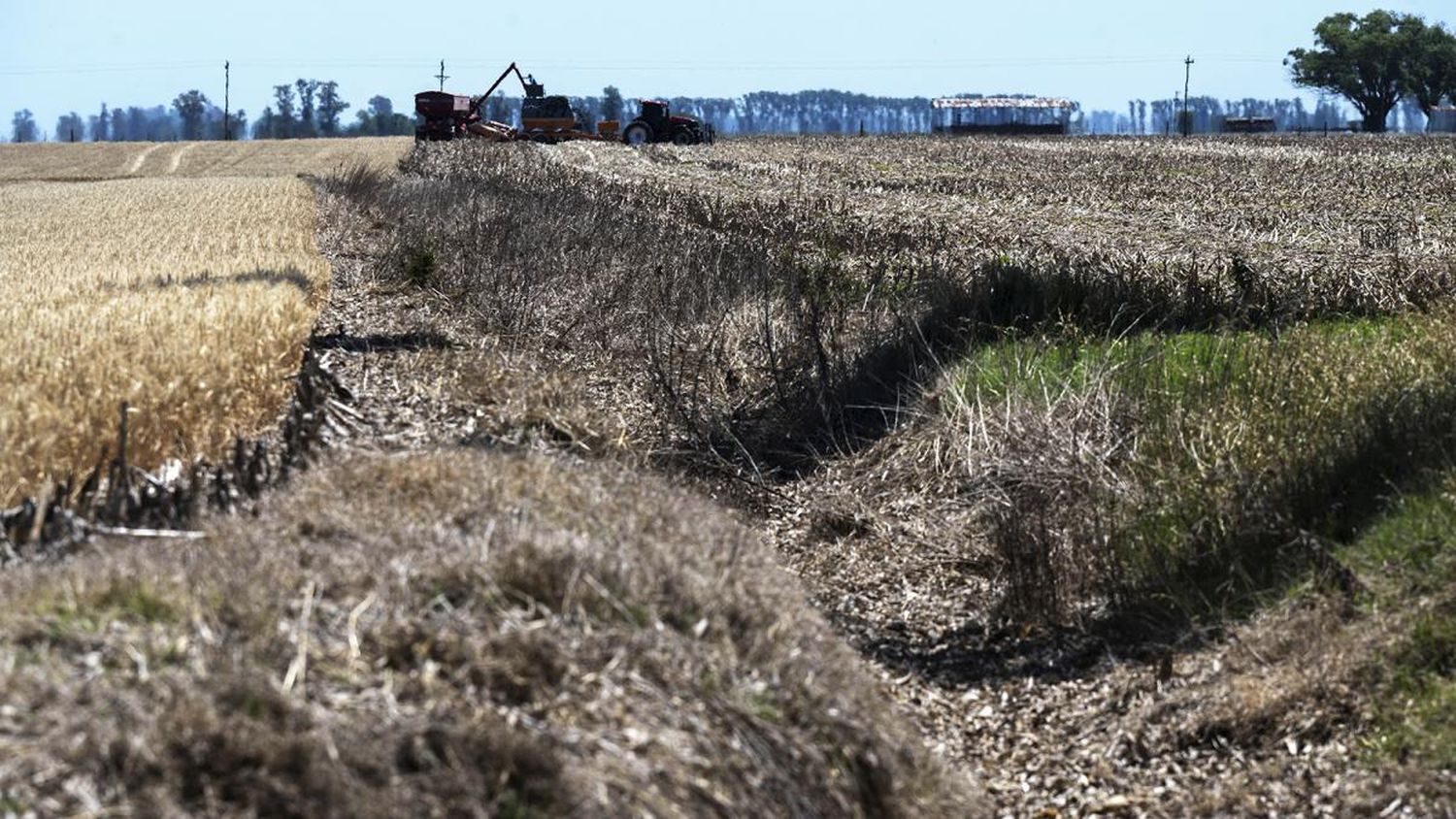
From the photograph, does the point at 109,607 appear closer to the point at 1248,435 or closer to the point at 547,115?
the point at 1248,435

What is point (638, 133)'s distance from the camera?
2324 inches

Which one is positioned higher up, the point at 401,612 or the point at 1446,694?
the point at 401,612

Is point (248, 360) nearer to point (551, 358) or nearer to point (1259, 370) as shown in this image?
point (551, 358)

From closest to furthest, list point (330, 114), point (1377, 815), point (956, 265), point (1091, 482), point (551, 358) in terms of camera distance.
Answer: point (1377, 815), point (1091, 482), point (551, 358), point (956, 265), point (330, 114)

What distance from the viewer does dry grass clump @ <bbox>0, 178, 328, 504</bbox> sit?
312 inches

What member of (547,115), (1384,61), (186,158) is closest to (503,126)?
(547,115)

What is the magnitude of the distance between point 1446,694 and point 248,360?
22.0 ft

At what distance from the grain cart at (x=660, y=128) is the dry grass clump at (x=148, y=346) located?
39.2 m

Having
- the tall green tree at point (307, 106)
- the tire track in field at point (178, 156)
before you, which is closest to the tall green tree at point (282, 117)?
the tall green tree at point (307, 106)

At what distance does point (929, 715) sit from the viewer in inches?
279

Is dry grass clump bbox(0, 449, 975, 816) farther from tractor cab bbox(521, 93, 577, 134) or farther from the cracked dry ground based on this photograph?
tractor cab bbox(521, 93, 577, 134)

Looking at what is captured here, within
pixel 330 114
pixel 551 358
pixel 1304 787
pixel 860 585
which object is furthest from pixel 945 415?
pixel 330 114

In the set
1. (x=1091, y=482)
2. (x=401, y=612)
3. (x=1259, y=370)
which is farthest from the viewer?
(x=1259, y=370)

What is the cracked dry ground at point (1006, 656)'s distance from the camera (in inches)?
241
